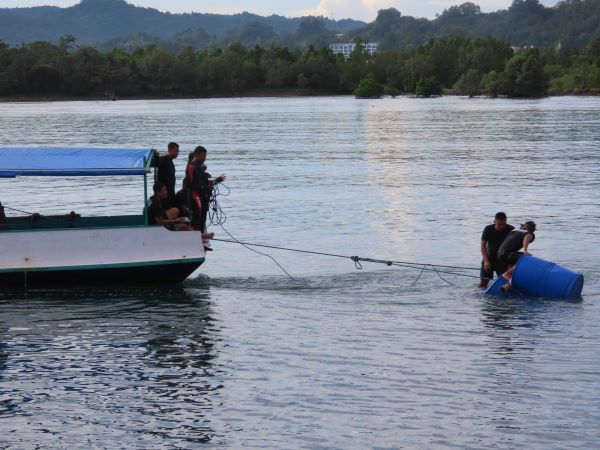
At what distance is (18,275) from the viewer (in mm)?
22812

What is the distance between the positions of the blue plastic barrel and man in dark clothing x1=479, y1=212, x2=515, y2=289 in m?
0.43

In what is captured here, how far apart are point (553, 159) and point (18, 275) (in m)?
43.7

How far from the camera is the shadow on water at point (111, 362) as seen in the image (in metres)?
15.1

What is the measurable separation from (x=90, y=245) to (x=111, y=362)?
16.6 ft

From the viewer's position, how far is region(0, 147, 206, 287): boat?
22484 mm

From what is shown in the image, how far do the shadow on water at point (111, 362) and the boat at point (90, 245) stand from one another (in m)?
0.50

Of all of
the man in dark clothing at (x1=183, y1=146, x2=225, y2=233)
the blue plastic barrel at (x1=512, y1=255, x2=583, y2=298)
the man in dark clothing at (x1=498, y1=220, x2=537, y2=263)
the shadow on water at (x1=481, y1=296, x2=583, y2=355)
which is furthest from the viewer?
the man in dark clothing at (x1=183, y1=146, x2=225, y2=233)

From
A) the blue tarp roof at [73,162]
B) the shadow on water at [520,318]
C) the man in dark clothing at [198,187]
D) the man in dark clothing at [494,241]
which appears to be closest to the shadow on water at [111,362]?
the man in dark clothing at [198,187]

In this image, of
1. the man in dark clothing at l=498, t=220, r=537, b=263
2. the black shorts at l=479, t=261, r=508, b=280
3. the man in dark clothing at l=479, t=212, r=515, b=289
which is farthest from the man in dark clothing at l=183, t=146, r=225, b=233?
the man in dark clothing at l=498, t=220, r=537, b=263

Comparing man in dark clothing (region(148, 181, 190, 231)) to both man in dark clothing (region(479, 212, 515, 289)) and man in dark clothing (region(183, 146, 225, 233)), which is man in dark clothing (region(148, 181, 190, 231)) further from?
man in dark clothing (region(479, 212, 515, 289))

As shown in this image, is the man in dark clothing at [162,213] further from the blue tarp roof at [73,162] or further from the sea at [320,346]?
the sea at [320,346]

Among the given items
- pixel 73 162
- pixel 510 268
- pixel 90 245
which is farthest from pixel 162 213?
pixel 510 268

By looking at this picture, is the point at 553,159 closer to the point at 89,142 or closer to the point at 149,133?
the point at 89,142

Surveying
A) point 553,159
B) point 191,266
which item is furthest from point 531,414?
point 553,159
